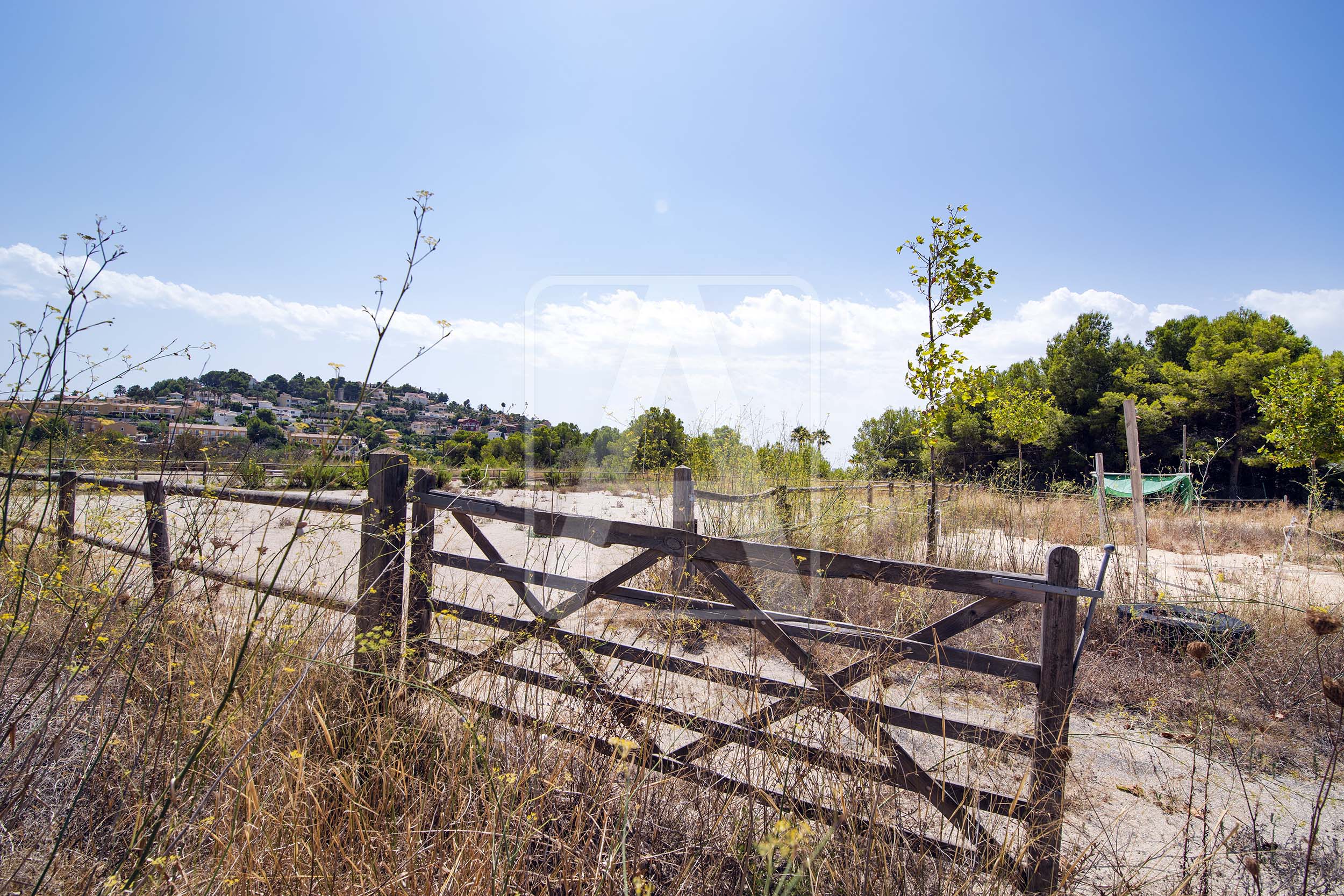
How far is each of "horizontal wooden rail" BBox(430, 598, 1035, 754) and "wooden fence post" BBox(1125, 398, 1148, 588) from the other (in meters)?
3.35

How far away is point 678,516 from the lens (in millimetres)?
5445

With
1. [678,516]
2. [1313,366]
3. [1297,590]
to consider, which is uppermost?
[1313,366]

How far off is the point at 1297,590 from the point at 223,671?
719 cm

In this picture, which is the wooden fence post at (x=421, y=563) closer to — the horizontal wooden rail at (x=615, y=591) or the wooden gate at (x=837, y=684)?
the horizontal wooden rail at (x=615, y=591)

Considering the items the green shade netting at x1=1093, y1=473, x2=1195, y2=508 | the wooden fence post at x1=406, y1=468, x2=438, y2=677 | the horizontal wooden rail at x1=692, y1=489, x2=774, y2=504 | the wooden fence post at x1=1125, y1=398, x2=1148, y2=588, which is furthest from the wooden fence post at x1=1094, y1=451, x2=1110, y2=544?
the green shade netting at x1=1093, y1=473, x2=1195, y2=508

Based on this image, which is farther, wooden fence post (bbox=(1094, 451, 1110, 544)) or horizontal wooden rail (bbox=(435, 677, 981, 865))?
wooden fence post (bbox=(1094, 451, 1110, 544))

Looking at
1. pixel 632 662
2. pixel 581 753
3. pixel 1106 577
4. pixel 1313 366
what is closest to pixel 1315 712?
pixel 1106 577

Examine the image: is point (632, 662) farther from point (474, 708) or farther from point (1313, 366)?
point (1313, 366)

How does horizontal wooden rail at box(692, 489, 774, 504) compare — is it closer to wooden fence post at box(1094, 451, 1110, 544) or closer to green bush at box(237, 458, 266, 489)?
wooden fence post at box(1094, 451, 1110, 544)

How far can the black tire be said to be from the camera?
3375mm

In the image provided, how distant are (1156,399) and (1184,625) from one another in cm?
2972

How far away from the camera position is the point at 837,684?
2.17 metres

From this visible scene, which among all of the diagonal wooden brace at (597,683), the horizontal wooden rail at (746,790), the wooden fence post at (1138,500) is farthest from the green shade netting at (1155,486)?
the diagonal wooden brace at (597,683)

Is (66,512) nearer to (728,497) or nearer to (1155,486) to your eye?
(728,497)
